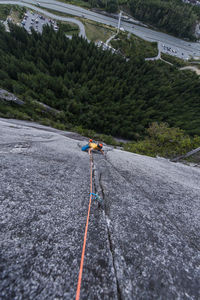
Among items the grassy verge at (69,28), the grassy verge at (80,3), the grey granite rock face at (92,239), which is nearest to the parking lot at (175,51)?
the grassy verge at (69,28)

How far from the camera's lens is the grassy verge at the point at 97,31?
42.9 metres

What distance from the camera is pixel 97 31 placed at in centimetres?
4400

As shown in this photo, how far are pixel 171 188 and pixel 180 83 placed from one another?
4104cm

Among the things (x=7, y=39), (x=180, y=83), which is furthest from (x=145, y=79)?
(x=7, y=39)

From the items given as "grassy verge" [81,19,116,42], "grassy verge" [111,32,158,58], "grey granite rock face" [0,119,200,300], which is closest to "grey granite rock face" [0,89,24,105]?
"grey granite rock face" [0,119,200,300]

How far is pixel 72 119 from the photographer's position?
2183 cm

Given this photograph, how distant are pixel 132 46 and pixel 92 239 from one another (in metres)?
56.2

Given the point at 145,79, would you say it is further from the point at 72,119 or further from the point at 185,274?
the point at 185,274

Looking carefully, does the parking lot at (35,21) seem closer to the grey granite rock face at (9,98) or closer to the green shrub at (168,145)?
the grey granite rock face at (9,98)

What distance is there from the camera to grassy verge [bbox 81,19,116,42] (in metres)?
42.9

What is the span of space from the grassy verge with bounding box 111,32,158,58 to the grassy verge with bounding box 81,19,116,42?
3.77 meters

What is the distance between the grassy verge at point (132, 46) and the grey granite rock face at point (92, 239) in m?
50.8

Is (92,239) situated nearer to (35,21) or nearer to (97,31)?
(97,31)

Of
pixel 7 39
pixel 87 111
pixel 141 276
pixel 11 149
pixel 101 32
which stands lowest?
pixel 141 276
